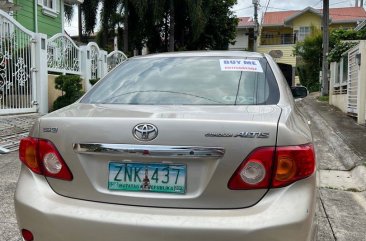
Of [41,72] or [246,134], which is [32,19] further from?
[246,134]

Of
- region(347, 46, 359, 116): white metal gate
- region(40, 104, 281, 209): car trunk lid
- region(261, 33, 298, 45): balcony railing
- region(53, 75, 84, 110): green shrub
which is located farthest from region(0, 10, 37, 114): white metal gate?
region(261, 33, 298, 45): balcony railing

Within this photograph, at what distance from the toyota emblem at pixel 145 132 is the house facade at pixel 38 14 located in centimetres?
1308

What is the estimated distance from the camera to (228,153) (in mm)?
2098

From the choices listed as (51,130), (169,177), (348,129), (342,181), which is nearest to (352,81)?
(348,129)

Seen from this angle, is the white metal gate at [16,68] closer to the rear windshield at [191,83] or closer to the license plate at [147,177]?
the rear windshield at [191,83]

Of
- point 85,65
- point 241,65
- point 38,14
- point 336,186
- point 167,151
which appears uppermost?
point 38,14

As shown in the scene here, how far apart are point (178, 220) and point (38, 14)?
1641 cm

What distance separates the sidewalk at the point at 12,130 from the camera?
273 inches

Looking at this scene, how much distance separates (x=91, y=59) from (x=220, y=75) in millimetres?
10834

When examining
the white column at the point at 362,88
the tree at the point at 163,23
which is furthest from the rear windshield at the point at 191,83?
the tree at the point at 163,23

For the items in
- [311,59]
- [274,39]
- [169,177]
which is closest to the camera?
[169,177]

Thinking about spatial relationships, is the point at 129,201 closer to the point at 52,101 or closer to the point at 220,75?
the point at 220,75

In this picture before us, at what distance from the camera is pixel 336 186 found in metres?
5.39

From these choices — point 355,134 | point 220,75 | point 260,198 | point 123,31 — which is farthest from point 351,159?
point 123,31
